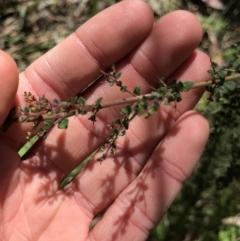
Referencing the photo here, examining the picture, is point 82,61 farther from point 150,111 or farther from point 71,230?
point 71,230

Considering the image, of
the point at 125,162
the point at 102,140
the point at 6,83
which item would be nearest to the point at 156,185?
the point at 125,162

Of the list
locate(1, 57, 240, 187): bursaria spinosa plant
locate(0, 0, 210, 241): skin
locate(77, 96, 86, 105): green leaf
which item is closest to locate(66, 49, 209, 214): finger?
locate(0, 0, 210, 241): skin

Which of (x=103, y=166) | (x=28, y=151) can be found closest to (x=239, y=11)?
(x=103, y=166)

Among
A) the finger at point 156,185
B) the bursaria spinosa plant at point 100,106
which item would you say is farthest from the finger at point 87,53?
the finger at point 156,185

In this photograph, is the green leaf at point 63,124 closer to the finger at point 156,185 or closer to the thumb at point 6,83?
the thumb at point 6,83

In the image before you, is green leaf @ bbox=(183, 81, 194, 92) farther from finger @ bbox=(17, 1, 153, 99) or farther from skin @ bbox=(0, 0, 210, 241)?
finger @ bbox=(17, 1, 153, 99)

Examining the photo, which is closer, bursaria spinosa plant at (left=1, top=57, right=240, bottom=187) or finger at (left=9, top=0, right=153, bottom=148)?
bursaria spinosa plant at (left=1, top=57, right=240, bottom=187)
